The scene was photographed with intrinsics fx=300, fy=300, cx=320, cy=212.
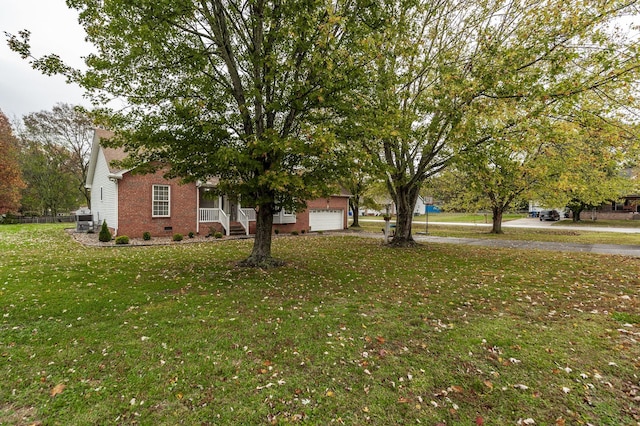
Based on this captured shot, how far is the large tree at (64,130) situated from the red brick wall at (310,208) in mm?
24138

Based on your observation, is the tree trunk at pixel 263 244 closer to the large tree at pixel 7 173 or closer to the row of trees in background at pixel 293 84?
the row of trees in background at pixel 293 84

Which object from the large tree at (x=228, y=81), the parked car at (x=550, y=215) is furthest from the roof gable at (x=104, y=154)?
the parked car at (x=550, y=215)

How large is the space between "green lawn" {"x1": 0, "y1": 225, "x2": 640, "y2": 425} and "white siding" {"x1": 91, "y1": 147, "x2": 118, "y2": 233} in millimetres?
8993

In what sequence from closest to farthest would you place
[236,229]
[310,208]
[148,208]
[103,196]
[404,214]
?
1. [404,214]
2. [148,208]
3. [103,196]
4. [236,229]
5. [310,208]

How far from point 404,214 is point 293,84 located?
30.0 ft

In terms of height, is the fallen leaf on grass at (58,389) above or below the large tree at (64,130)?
below

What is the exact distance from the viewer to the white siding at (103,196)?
16500 mm

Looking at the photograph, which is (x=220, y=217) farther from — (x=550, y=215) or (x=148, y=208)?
(x=550, y=215)

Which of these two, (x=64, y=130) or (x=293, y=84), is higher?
(x=64, y=130)

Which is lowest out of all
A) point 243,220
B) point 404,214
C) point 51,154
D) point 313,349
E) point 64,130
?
point 313,349

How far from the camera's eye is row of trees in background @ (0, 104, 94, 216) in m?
31.3

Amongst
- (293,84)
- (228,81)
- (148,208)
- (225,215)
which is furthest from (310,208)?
(293,84)

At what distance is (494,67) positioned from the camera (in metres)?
8.70

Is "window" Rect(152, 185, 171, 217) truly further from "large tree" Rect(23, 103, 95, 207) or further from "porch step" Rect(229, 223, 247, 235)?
"large tree" Rect(23, 103, 95, 207)
